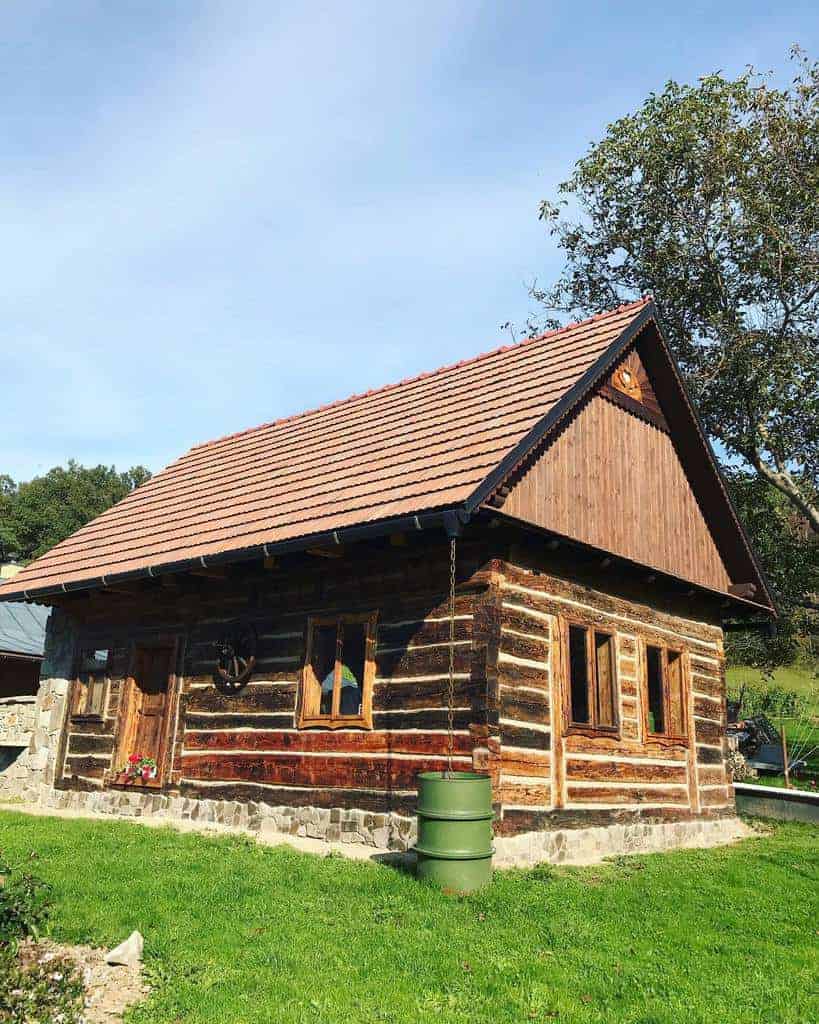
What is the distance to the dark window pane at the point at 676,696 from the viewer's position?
42.3ft

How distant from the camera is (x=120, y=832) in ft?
33.8

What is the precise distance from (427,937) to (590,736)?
15.7 ft

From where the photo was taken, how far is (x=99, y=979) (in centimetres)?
552

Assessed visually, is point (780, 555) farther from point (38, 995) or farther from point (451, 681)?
point (38, 995)

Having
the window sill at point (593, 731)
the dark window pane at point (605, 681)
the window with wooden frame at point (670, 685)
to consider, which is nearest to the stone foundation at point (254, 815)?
the window sill at point (593, 731)

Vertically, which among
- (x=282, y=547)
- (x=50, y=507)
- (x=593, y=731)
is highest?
(x=50, y=507)

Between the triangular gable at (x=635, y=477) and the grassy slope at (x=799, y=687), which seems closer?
the triangular gable at (x=635, y=477)

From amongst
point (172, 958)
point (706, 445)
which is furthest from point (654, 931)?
point (706, 445)

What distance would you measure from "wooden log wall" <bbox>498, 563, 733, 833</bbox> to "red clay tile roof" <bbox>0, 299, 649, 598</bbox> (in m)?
1.57

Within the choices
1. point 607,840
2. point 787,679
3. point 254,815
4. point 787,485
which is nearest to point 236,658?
point 254,815

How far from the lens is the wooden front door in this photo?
12.9 meters

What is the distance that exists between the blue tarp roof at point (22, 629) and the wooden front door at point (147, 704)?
10.2 metres

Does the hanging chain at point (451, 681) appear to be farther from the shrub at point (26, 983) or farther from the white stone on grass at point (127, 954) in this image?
the shrub at point (26, 983)

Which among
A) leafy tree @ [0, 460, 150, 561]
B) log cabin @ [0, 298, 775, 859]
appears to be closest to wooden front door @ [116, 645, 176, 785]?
log cabin @ [0, 298, 775, 859]
